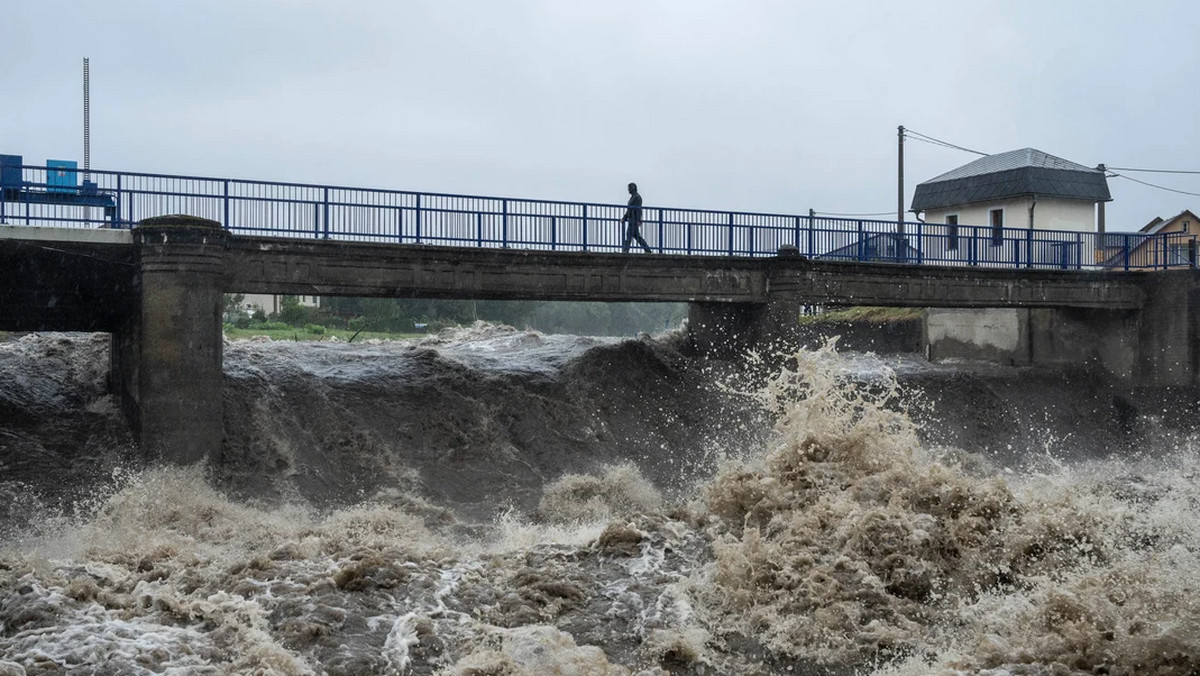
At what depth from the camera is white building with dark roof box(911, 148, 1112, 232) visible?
124 ft

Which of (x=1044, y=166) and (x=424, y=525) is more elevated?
(x=1044, y=166)

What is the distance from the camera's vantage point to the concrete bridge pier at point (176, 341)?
743 inches

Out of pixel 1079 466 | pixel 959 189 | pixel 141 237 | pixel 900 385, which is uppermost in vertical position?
pixel 959 189

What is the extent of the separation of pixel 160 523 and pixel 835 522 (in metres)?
10.2

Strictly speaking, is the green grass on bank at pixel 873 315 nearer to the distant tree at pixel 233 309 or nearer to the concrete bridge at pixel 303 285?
the concrete bridge at pixel 303 285

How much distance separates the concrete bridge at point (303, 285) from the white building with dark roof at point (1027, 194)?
27.4ft

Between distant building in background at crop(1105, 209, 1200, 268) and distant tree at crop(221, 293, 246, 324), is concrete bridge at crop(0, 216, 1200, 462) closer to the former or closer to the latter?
distant building in background at crop(1105, 209, 1200, 268)

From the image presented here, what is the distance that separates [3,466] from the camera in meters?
18.4

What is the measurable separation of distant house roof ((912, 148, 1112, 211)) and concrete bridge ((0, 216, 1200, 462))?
338 inches

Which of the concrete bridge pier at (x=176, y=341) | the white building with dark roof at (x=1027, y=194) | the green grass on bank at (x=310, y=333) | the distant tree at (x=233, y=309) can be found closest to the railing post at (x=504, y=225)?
the concrete bridge pier at (x=176, y=341)

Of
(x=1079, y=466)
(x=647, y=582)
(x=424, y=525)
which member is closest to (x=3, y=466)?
(x=424, y=525)

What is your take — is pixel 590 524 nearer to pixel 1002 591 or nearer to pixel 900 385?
pixel 1002 591

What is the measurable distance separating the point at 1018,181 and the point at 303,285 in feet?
87.0

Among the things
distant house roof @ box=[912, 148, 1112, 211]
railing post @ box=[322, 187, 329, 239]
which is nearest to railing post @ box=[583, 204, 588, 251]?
railing post @ box=[322, 187, 329, 239]
